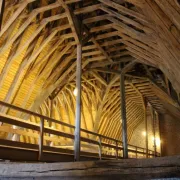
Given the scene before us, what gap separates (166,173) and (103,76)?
10.2m

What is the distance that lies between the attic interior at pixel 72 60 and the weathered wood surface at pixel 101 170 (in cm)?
219

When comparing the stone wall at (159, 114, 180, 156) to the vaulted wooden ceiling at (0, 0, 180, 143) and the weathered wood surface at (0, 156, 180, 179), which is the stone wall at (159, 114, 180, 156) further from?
the weathered wood surface at (0, 156, 180, 179)

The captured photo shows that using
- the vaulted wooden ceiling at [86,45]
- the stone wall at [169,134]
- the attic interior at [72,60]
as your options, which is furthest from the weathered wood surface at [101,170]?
the stone wall at [169,134]

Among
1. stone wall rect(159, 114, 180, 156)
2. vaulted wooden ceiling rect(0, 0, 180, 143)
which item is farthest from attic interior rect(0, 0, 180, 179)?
stone wall rect(159, 114, 180, 156)

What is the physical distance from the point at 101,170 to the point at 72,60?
8720 millimetres

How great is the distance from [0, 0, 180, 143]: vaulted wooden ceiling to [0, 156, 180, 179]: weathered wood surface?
3.08 m

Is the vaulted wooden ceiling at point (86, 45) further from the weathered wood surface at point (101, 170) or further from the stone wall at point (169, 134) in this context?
the stone wall at point (169, 134)

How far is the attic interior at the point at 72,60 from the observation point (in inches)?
204

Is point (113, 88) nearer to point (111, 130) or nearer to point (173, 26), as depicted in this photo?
point (111, 130)

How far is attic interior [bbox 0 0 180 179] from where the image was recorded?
5.19 meters

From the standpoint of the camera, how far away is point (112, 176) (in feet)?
6.50

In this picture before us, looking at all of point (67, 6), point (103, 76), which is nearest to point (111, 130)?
point (103, 76)

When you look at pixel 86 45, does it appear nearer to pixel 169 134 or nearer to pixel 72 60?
pixel 72 60

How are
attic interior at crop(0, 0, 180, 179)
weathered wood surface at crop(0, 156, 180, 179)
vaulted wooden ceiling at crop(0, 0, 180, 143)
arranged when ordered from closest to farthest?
weathered wood surface at crop(0, 156, 180, 179)
attic interior at crop(0, 0, 180, 179)
vaulted wooden ceiling at crop(0, 0, 180, 143)
